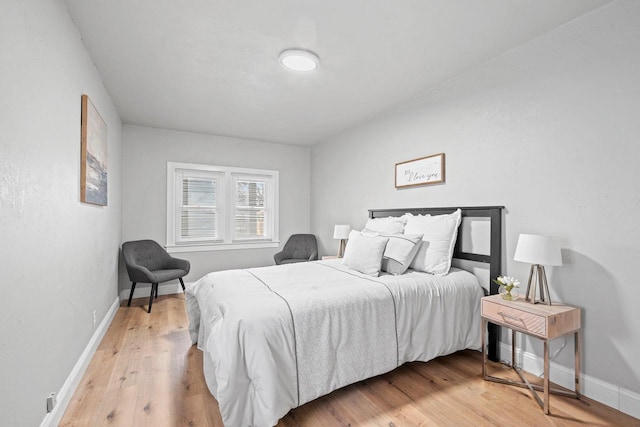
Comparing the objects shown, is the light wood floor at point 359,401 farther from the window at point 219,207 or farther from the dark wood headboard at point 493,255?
the window at point 219,207

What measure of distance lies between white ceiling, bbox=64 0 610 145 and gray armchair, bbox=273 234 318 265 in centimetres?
237

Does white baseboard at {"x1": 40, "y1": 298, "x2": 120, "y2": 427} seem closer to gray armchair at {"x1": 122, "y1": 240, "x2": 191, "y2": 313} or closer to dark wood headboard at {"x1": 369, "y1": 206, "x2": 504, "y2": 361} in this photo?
gray armchair at {"x1": 122, "y1": 240, "x2": 191, "y2": 313}

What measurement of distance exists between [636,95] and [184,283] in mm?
5331

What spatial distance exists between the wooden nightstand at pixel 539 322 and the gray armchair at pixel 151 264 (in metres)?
3.65

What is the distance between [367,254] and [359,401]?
46.1 inches

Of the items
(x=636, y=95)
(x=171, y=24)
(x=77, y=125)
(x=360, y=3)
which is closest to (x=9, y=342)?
(x=77, y=125)

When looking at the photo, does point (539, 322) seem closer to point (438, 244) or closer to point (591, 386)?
point (591, 386)

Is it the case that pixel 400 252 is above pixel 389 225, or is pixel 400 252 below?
below

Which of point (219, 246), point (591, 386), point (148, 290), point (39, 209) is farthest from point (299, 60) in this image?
point (148, 290)

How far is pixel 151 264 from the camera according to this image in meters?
4.29

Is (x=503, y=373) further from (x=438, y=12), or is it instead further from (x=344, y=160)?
(x=344, y=160)

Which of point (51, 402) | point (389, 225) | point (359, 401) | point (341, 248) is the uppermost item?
point (389, 225)

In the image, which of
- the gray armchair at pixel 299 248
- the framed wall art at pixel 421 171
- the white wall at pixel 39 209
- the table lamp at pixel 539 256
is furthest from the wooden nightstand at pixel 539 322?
the gray armchair at pixel 299 248

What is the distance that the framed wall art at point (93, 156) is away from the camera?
90.9 inches
